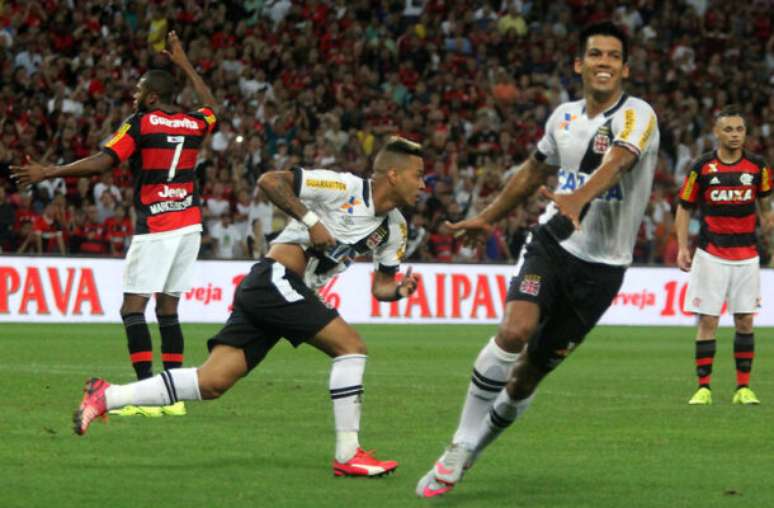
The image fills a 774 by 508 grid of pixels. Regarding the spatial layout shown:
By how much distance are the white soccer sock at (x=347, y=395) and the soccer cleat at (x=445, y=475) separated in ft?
2.47

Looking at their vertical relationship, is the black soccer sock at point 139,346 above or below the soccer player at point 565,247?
below

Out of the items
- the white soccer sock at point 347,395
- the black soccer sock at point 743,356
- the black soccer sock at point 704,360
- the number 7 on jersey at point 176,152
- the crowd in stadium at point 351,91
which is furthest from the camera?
the crowd in stadium at point 351,91

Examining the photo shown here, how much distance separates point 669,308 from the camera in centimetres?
2566

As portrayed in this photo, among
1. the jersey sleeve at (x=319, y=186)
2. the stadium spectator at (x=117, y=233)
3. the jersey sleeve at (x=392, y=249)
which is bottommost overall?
the stadium spectator at (x=117, y=233)

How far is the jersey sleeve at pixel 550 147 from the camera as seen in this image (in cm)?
795

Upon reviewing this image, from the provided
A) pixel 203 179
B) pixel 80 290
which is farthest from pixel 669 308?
pixel 80 290

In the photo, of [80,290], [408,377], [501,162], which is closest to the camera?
[408,377]

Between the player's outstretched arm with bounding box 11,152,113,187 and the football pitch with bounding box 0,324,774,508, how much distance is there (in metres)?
1.62

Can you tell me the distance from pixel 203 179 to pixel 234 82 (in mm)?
3526

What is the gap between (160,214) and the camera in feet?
37.6

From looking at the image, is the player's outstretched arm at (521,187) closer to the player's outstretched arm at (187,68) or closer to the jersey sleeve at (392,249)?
the jersey sleeve at (392,249)

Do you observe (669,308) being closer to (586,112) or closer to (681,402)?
(681,402)

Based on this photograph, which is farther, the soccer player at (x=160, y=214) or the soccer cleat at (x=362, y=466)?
the soccer player at (x=160, y=214)

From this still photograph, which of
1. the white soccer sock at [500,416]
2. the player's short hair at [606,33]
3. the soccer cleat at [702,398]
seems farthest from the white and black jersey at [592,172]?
the soccer cleat at [702,398]
